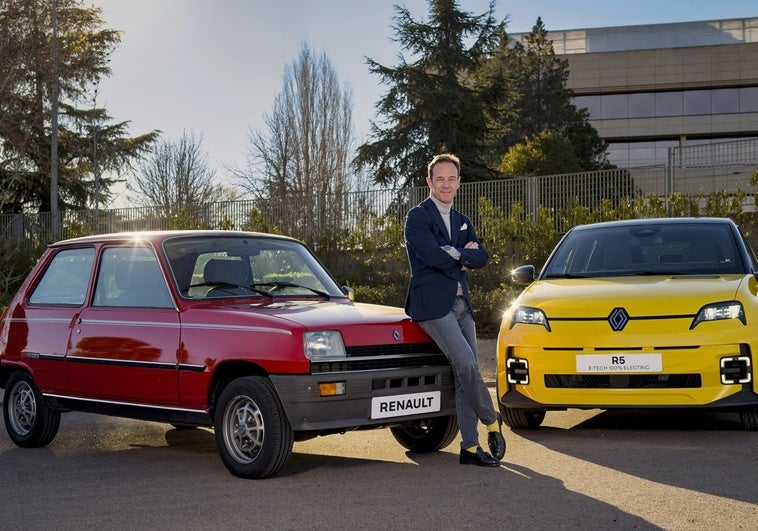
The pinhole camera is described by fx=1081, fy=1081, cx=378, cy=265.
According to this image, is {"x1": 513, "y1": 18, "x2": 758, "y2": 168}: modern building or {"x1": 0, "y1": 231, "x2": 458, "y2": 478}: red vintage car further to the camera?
{"x1": 513, "y1": 18, "x2": 758, "y2": 168}: modern building

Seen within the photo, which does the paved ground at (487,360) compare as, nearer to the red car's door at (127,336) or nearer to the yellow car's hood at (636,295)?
the yellow car's hood at (636,295)

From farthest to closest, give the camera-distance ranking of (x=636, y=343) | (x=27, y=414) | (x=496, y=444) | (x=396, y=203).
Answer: (x=396, y=203)
(x=27, y=414)
(x=636, y=343)
(x=496, y=444)

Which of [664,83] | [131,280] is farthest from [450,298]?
[664,83]

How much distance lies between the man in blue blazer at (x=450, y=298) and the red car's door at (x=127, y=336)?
1.70 metres

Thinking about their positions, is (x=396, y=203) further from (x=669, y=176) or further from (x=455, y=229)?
(x=455, y=229)

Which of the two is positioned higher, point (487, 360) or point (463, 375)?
point (463, 375)

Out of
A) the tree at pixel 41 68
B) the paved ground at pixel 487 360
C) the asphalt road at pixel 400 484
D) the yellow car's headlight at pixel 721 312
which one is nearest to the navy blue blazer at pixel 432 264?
the asphalt road at pixel 400 484

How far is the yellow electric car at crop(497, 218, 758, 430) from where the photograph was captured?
7891 mm

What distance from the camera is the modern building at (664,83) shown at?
67938mm

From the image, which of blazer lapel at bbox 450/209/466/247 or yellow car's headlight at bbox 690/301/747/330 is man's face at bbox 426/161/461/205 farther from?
yellow car's headlight at bbox 690/301/747/330

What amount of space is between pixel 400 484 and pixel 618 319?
7.85 ft

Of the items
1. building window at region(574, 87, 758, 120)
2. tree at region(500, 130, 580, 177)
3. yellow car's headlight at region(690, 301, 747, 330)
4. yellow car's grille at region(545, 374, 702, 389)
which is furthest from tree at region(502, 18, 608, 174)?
yellow car's grille at region(545, 374, 702, 389)

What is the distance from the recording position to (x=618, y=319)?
810cm

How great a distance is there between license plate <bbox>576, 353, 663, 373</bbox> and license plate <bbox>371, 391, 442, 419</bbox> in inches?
54.4
